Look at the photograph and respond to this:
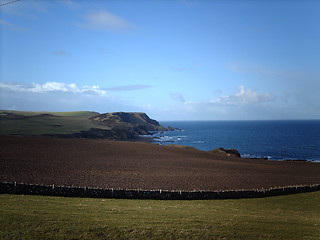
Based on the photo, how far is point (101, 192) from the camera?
30969mm

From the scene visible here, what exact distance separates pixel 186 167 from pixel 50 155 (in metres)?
28.7

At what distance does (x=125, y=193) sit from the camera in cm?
3136

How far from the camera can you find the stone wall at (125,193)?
1147 inches

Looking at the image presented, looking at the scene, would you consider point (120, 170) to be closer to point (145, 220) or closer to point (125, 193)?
point (125, 193)

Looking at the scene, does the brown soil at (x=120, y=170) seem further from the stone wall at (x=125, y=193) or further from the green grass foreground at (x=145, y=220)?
the green grass foreground at (x=145, y=220)

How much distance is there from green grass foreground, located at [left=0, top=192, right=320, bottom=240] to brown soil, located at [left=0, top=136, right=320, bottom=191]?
8511mm

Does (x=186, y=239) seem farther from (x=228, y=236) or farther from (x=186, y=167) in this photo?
(x=186, y=167)

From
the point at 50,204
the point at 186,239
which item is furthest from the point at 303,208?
the point at 50,204

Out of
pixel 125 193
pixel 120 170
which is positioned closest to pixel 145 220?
→ pixel 125 193

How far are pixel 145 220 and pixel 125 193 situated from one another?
10766 millimetres

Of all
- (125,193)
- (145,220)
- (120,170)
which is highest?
(145,220)

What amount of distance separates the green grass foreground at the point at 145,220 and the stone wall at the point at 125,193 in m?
1.68

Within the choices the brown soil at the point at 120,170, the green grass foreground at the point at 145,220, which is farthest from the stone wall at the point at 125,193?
the brown soil at the point at 120,170

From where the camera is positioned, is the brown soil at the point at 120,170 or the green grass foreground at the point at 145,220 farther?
the brown soil at the point at 120,170
